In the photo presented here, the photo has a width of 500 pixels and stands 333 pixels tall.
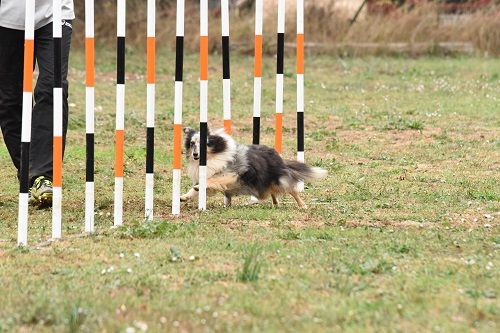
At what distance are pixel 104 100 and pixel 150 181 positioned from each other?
9514 mm

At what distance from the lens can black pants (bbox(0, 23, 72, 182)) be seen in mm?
8516

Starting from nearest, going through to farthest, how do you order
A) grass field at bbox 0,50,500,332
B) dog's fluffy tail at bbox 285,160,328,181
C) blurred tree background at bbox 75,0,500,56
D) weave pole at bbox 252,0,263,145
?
grass field at bbox 0,50,500,332
weave pole at bbox 252,0,263,145
dog's fluffy tail at bbox 285,160,328,181
blurred tree background at bbox 75,0,500,56

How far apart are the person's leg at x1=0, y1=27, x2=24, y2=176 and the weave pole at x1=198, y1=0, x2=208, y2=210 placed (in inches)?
62.2

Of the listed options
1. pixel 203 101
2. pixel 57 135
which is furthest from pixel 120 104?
pixel 203 101

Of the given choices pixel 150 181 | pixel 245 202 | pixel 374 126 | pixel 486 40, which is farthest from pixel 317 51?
pixel 150 181

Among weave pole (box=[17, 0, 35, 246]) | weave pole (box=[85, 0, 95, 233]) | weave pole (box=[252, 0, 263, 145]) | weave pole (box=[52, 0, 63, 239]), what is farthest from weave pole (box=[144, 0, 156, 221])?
weave pole (box=[252, 0, 263, 145])

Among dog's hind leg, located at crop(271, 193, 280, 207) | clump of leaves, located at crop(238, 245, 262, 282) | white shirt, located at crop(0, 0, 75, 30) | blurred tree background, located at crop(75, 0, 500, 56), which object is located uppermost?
blurred tree background, located at crop(75, 0, 500, 56)

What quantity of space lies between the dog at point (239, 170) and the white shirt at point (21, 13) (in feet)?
4.62

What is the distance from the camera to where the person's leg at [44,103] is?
27.9 ft

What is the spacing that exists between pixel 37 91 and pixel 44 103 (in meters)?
0.11

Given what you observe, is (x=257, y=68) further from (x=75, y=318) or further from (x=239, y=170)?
(x=75, y=318)

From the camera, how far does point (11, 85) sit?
8891mm

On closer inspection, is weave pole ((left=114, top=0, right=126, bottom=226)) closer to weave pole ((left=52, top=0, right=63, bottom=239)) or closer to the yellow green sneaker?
weave pole ((left=52, top=0, right=63, bottom=239))

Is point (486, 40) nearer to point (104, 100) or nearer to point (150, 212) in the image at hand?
point (104, 100)
